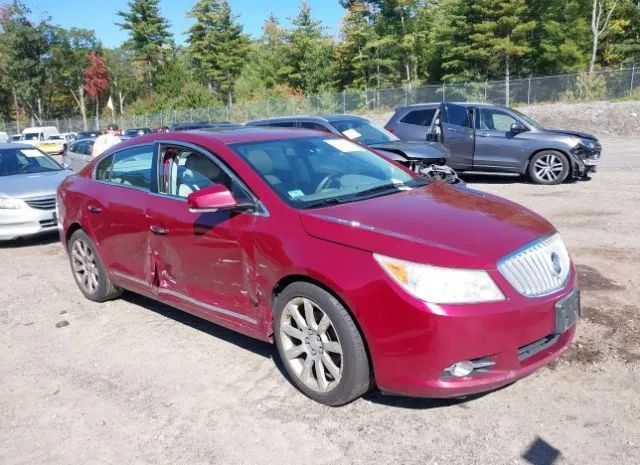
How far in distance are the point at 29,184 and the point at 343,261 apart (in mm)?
7098

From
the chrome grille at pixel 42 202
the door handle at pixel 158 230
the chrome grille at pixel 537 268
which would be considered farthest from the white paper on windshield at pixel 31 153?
the chrome grille at pixel 537 268

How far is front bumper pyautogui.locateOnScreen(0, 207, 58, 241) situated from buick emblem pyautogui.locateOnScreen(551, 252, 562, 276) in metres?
7.23

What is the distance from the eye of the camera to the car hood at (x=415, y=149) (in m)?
10.0

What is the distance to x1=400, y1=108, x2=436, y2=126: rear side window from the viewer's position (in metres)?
12.8

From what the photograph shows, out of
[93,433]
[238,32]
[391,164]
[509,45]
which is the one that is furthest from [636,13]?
[93,433]

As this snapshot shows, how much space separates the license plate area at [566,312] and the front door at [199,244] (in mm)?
1851

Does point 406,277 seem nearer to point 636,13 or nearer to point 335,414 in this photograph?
point 335,414

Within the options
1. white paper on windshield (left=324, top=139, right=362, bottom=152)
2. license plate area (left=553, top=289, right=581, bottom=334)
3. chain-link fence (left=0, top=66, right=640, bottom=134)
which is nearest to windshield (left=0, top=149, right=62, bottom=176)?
white paper on windshield (left=324, top=139, right=362, bottom=152)

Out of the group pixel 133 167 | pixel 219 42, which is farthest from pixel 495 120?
pixel 219 42

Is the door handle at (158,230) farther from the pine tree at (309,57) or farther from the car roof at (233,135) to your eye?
the pine tree at (309,57)

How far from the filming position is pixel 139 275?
4.93 metres

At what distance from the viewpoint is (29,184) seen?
873 centimetres

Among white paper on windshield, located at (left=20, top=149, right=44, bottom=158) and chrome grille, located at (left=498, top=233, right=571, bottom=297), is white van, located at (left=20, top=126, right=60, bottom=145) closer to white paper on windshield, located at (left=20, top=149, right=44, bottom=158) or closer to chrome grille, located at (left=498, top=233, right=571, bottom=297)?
white paper on windshield, located at (left=20, top=149, right=44, bottom=158)

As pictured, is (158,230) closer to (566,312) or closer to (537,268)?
(537,268)
